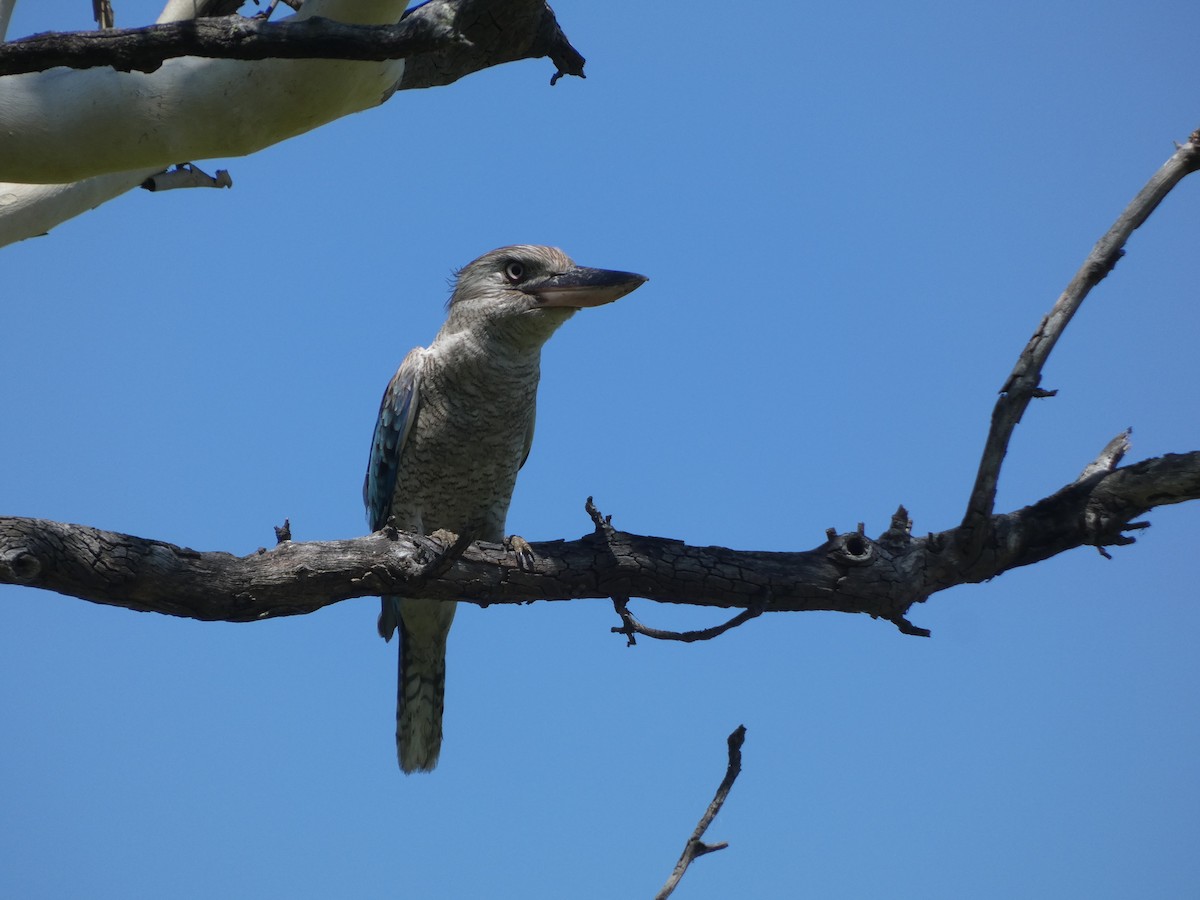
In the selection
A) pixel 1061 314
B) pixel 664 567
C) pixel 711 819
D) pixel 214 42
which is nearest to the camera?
pixel 214 42

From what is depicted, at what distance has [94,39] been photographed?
2438 mm

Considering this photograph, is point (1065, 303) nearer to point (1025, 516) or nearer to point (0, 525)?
point (1025, 516)

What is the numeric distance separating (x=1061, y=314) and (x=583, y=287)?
2.22 m

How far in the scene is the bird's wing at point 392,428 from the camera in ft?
17.4

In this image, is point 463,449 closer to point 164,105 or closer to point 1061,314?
point 164,105

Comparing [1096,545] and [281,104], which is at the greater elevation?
[281,104]

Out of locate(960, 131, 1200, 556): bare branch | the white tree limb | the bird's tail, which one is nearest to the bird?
the bird's tail

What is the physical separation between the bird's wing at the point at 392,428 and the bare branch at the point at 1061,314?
2.81m

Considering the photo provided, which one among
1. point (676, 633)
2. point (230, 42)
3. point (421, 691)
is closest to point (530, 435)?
point (421, 691)

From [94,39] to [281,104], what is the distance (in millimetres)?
836

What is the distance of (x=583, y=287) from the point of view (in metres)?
5.00

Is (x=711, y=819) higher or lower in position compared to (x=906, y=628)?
lower

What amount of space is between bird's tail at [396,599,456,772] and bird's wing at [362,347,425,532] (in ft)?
1.94

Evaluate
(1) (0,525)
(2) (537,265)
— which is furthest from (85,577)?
(2) (537,265)
